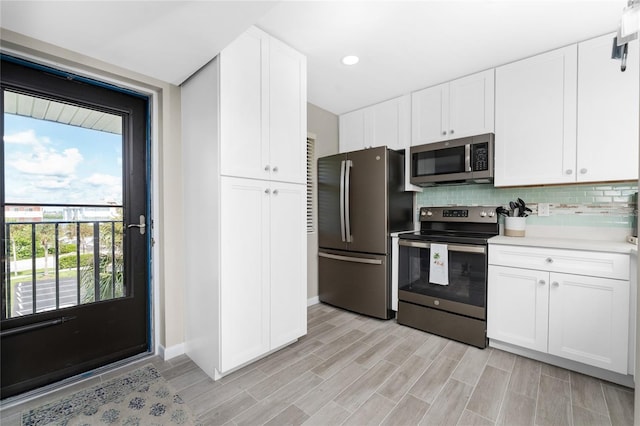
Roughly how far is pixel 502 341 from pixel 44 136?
3640mm

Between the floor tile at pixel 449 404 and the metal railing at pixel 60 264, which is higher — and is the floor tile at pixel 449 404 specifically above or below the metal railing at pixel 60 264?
below

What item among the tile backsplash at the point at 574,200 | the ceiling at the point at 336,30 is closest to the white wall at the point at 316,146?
the ceiling at the point at 336,30

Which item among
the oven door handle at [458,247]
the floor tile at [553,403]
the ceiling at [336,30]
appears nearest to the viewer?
the ceiling at [336,30]

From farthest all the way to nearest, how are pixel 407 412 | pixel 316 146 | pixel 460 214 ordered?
pixel 316 146 < pixel 460 214 < pixel 407 412

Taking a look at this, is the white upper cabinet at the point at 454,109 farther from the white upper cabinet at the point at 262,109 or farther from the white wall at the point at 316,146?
the white upper cabinet at the point at 262,109

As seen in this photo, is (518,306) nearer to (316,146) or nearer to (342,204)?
(342,204)

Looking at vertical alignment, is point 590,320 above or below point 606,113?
below

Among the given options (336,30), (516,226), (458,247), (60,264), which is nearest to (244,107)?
(336,30)

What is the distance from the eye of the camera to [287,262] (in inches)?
88.0

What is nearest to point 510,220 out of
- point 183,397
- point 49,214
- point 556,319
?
point 556,319

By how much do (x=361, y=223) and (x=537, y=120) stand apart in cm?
176

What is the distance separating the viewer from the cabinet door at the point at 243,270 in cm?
182

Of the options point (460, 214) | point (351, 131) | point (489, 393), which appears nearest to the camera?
point (489, 393)

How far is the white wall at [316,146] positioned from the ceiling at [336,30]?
676 mm
